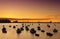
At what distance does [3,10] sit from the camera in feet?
5.21

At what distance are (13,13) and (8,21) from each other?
16cm

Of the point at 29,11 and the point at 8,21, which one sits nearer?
the point at 8,21

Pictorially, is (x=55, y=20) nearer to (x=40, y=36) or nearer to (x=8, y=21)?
(x=40, y=36)

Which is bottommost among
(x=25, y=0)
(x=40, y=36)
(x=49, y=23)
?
(x=40, y=36)

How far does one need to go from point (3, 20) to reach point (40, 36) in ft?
1.43

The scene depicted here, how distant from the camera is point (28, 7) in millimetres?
1587

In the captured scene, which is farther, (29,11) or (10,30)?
(29,11)

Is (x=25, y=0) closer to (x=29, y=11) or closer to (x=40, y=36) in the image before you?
(x=29, y=11)

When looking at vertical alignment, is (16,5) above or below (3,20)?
Answer: above

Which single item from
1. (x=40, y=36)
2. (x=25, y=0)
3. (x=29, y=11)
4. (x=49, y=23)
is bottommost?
(x=40, y=36)

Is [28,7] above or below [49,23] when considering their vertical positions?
above

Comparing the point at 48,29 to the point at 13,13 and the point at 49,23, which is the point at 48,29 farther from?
the point at 13,13

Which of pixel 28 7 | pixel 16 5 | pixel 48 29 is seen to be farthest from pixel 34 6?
pixel 48 29

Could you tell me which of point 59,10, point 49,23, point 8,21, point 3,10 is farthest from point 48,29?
point 3,10
